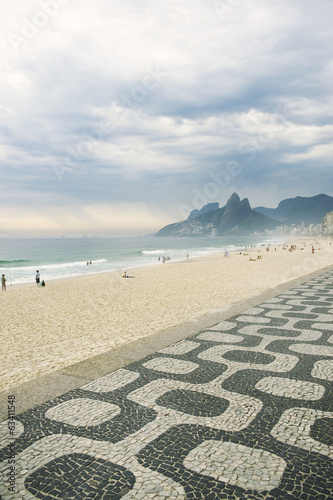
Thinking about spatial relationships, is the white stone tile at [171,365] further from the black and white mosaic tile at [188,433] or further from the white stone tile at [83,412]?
the white stone tile at [83,412]

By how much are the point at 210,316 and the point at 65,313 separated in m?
5.10

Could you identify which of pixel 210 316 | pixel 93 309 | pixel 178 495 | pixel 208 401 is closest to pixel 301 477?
pixel 178 495

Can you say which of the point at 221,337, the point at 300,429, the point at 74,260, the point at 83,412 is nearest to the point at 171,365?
the point at 83,412

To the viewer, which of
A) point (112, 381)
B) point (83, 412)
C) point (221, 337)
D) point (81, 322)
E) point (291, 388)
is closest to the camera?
point (83, 412)

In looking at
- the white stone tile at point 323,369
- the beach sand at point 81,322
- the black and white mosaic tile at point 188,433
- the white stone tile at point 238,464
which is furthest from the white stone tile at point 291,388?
the beach sand at point 81,322

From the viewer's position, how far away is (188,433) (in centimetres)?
347

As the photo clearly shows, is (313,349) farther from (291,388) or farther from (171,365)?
(171,365)

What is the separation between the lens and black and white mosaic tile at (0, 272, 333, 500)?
2.73 meters

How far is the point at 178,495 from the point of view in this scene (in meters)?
2.63

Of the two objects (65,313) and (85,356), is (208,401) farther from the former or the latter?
(65,313)

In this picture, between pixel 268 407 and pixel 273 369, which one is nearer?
pixel 268 407

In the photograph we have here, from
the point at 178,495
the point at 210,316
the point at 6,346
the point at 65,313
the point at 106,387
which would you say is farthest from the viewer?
the point at 65,313

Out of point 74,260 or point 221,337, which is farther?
point 74,260

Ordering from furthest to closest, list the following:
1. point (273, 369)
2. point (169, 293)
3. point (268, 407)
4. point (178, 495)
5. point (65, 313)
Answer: point (169, 293) → point (65, 313) → point (273, 369) → point (268, 407) → point (178, 495)
